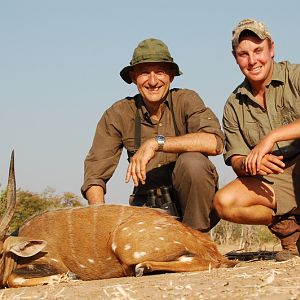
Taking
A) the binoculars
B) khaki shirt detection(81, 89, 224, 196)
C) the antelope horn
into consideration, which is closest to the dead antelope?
the antelope horn

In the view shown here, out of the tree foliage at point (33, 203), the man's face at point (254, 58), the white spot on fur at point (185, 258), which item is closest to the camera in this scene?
the white spot on fur at point (185, 258)

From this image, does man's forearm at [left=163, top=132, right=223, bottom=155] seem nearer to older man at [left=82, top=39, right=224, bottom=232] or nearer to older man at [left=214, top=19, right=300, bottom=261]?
older man at [left=82, top=39, right=224, bottom=232]

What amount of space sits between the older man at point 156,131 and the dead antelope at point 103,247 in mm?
643

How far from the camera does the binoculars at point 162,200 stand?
6.52m

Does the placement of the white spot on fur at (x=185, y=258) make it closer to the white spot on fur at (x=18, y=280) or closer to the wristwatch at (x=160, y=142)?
the wristwatch at (x=160, y=142)

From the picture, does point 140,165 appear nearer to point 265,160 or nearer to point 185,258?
point 185,258

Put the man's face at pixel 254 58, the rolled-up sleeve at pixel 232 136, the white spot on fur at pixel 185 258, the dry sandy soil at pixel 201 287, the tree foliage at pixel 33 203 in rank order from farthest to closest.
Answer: the tree foliage at pixel 33 203 < the rolled-up sleeve at pixel 232 136 < the man's face at pixel 254 58 < the white spot on fur at pixel 185 258 < the dry sandy soil at pixel 201 287

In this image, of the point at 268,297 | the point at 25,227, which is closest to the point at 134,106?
the point at 25,227

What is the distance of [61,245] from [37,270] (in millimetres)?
306

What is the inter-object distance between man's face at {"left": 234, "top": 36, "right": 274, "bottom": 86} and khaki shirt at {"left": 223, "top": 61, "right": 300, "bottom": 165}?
14 centimetres

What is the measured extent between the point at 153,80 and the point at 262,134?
3.98 feet

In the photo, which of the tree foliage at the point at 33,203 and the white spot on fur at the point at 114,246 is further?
the tree foliage at the point at 33,203

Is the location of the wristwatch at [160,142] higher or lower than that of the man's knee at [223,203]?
higher

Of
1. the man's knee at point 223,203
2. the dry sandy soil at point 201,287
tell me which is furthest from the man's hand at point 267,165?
the dry sandy soil at point 201,287
